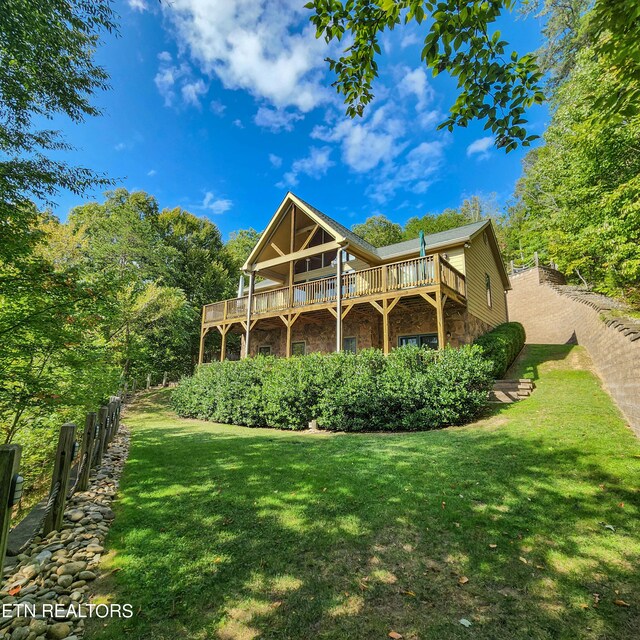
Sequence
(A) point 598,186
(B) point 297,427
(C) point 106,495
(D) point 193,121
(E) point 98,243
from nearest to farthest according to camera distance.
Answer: (C) point 106,495 → (B) point 297,427 → (A) point 598,186 → (D) point 193,121 → (E) point 98,243

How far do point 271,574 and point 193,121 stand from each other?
17.0m

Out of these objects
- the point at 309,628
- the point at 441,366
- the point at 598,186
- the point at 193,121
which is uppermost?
the point at 193,121

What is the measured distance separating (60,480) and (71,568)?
40.2 inches

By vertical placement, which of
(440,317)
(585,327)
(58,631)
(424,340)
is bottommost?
(58,631)

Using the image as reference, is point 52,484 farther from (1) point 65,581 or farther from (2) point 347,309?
(2) point 347,309

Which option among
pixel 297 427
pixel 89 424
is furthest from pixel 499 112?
pixel 297 427

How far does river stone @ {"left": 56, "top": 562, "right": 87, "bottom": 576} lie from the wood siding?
42.4ft

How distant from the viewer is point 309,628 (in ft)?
6.42

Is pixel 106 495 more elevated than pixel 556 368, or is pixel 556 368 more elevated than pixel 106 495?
pixel 556 368

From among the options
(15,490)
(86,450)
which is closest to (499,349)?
(86,450)

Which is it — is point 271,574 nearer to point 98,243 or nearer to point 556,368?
point 556,368

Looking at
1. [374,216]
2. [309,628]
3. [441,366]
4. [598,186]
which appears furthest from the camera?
[374,216]

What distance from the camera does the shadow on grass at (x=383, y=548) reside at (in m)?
2.02

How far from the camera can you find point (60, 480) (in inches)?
128
